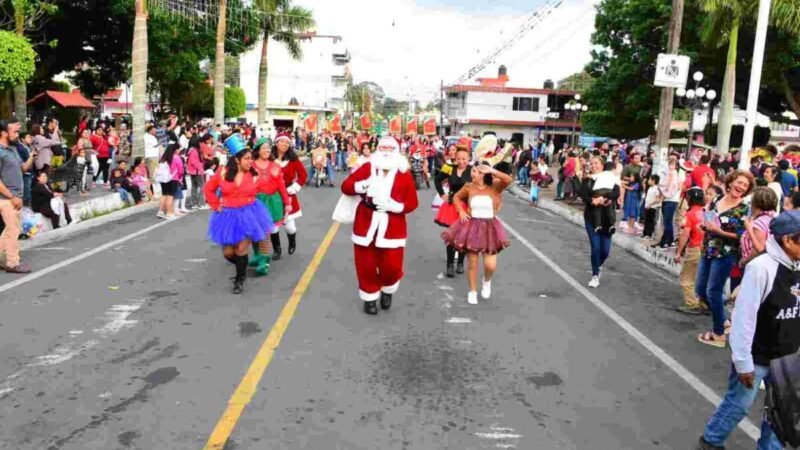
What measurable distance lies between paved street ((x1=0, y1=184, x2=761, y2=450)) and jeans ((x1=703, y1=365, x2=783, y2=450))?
33 cm

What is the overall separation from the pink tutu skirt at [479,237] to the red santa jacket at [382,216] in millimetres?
801

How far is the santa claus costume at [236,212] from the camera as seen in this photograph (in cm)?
765

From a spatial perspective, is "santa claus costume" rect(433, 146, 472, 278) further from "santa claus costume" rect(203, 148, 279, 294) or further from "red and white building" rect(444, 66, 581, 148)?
"red and white building" rect(444, 66, 581, 148)

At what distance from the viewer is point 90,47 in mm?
36094

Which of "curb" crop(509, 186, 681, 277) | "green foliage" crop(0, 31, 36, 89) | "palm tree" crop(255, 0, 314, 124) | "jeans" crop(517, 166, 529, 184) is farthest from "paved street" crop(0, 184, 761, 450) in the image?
"palm tree" crop(255, 0, 314, 124)

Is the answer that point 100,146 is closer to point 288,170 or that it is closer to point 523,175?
point 288,170

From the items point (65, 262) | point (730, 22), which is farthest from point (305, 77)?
point (65, 262)

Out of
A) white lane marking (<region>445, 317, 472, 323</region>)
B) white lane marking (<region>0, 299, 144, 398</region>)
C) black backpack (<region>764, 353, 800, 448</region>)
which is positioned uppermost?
black backpack (<region>764, 353, 800, 448</region>)

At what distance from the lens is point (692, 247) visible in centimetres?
812

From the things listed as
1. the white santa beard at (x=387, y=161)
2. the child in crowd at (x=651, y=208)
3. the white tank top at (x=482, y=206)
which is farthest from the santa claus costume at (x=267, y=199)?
the child in crowd at (x=651, y=208)

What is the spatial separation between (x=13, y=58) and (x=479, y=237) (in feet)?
56.4

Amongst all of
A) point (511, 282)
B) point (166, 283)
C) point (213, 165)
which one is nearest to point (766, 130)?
point (213, 165)

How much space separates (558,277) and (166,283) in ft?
16.9

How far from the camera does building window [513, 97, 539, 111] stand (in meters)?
69.4
